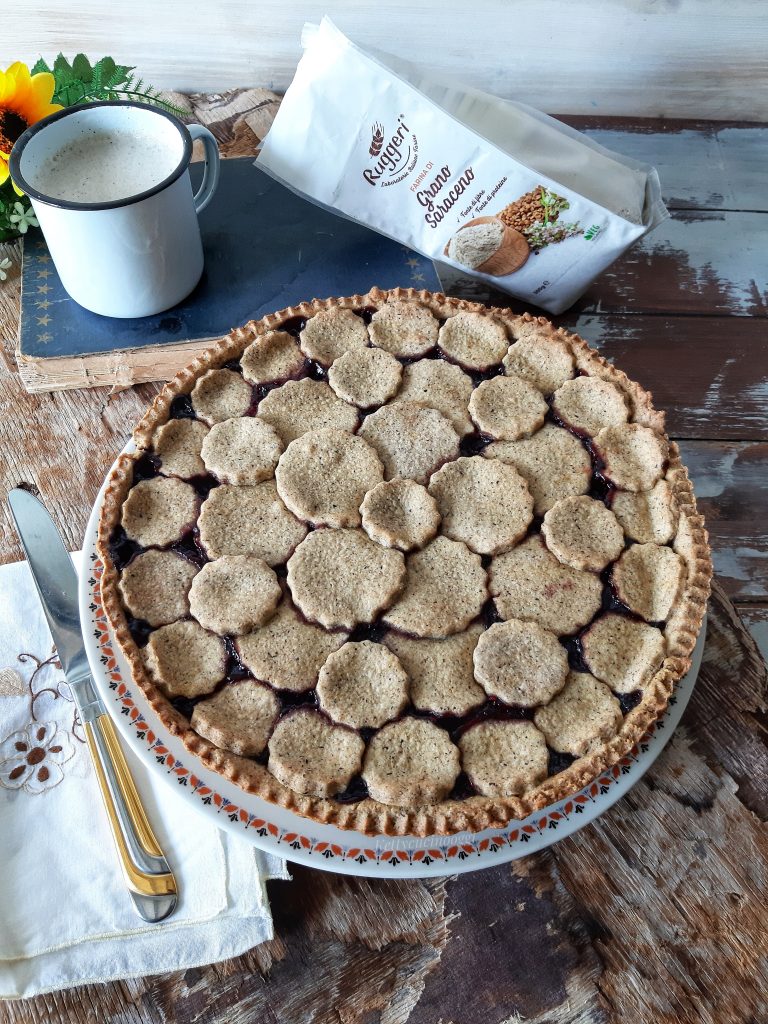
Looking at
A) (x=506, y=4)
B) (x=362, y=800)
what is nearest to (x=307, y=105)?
(x=506, y=4)

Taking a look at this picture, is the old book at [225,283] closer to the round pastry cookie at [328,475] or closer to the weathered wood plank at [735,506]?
the round pastry cookie at [328,475]

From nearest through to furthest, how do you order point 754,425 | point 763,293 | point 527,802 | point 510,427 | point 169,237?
point 527,802 → point 510,427 → point 169,237 → point 754,425 → point 763,293

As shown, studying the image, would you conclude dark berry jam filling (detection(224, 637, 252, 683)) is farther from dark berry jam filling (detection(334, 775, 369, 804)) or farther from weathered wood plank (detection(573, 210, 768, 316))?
weathered wood plank (detection(573, 210, 768, 316))

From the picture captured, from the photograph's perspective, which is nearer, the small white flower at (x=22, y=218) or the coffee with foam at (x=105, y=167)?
the coffee with foam at (x=105, y=167)

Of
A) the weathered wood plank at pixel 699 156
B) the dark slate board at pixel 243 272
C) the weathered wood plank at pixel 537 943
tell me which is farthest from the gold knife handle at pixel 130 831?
the weathered wood plank at pixel 699 156

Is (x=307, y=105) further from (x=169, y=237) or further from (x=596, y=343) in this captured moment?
(x=596, y=343)

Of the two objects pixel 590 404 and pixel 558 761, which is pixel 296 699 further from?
pixel 590 404

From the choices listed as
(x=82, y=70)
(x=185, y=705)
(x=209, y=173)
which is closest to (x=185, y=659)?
(x=185, y=705)
